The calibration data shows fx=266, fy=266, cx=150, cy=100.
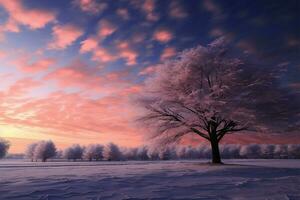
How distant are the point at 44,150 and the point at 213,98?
335 ft

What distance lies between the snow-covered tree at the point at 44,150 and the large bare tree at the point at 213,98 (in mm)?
95520

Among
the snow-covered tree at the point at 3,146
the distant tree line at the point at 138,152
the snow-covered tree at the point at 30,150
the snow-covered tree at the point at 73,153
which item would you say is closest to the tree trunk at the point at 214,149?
the distant tree line at the point at 138,152

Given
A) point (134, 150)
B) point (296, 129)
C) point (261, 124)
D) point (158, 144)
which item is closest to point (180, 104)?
point (158, 144)

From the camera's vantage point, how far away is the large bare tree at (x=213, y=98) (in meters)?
24.0

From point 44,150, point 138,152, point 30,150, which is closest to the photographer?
point 44,150

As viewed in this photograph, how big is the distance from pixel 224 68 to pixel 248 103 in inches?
166

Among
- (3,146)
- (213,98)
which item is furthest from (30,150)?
(213,98)

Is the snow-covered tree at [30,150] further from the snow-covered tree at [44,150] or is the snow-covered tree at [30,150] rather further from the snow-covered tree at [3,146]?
the snow-covered tree at [3,146]

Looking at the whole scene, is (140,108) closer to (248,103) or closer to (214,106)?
(214,106)

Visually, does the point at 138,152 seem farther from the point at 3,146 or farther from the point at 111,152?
the point at 3,146

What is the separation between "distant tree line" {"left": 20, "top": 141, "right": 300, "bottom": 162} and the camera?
115 metres

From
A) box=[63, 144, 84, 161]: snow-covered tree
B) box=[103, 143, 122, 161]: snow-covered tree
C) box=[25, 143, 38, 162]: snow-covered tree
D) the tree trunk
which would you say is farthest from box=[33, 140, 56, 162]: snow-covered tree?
the tree trunk

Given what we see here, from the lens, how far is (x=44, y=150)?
11075 cm

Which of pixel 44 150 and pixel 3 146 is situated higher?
pixel 3 146
